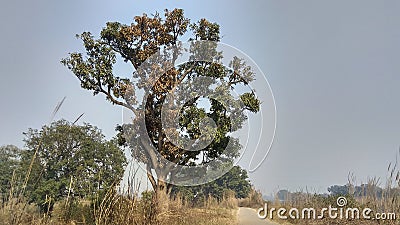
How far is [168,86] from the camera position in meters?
13.3

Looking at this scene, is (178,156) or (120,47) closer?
(178,156)

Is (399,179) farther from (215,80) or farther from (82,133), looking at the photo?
(82,133)

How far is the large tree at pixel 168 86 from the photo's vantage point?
13.3 meters

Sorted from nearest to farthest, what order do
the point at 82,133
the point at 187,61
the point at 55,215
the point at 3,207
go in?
the point at 3,207 → the point at 55,215 → the point at 187,61 → the point at 82,133

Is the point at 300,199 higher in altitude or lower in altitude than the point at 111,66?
lower

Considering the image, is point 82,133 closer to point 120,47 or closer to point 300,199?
point 120,47

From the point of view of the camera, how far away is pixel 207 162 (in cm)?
1437

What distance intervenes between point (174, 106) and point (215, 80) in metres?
1.81

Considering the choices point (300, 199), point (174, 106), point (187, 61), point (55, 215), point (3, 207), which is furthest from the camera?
point (187, 61)

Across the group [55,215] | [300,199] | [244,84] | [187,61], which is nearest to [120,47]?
[187,61]

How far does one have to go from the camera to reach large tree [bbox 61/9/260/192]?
1327 centimetres

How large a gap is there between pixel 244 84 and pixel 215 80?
1.40 meters

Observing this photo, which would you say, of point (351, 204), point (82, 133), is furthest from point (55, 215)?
point (82, 133)

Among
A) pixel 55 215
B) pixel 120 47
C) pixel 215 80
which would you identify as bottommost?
pixel 55 215
